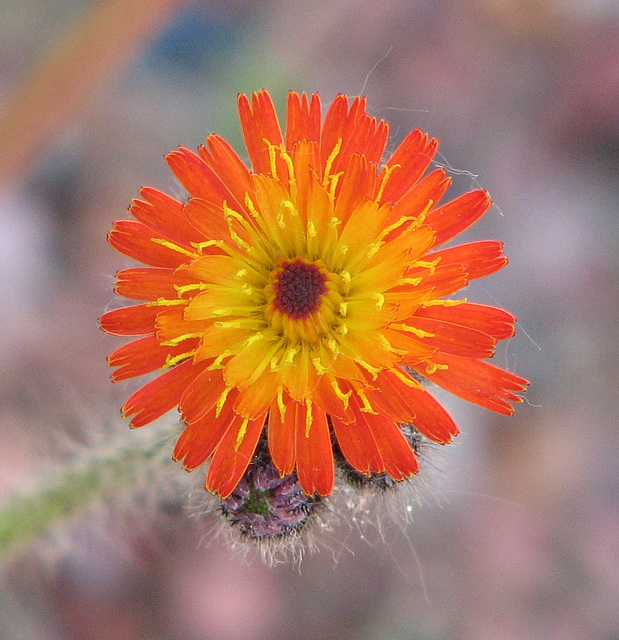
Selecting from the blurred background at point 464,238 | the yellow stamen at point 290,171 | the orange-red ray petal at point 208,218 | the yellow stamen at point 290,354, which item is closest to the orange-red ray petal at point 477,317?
the yellow stamen at point 290,354

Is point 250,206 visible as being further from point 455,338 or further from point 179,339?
point 455,338

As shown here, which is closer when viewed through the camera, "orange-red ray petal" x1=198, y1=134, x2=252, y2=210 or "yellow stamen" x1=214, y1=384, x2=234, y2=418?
"yellow stamen" x1=214, y1=384, x2=234, y2=418

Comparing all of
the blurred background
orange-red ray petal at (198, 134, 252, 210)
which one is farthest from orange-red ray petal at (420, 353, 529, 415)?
the blurred background

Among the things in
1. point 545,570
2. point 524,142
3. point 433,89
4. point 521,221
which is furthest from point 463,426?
point 433,89

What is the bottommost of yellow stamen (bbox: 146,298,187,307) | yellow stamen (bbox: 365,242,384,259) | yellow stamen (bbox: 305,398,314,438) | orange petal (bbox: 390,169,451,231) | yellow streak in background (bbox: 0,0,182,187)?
yellow stamen (bbox: 305,398,314,438)

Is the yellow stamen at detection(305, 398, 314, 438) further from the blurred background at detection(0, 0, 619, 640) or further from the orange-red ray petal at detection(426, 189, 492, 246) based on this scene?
the blurred background at detection(0, 0, 619, 640)

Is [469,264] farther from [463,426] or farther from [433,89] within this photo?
[433,89]

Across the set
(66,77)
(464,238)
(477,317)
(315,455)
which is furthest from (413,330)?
(66,77)

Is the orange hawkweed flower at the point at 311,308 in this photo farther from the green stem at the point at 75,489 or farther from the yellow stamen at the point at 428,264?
the green stem at the point at 75,489
